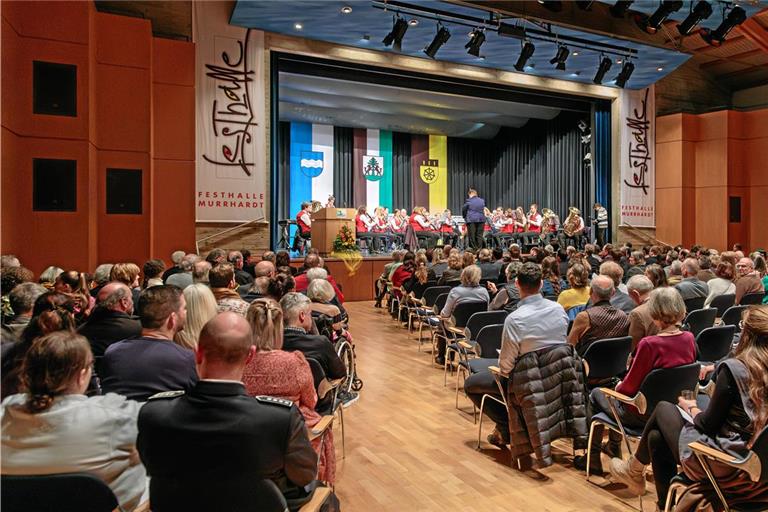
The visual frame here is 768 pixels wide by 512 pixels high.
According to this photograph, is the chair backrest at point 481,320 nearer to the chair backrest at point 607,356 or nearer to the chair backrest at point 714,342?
the chair backrest at point 607,356

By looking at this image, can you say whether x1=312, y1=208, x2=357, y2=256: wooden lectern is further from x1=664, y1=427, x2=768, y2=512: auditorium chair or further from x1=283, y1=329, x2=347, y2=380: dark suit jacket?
x1=664, y1=427, x2=768, y2=512: auditorium chair

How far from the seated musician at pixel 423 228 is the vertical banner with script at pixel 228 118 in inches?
176

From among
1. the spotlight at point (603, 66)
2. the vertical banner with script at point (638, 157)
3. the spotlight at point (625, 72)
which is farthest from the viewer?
the vertical banner with script at point (638, 157)

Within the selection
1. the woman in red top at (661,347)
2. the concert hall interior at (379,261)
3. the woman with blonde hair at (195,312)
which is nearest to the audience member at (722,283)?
the concert hall interior at (379,261)

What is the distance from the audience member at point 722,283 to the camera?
5.38 m

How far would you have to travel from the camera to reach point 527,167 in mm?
17891

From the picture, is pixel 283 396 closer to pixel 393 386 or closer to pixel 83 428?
pixel 83 428

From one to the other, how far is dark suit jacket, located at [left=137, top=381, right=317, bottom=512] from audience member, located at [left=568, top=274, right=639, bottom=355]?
2397 millimetres

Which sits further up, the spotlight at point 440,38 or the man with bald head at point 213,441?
the spotlight at point 440,38

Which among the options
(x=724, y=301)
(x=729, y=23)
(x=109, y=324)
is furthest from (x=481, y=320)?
(x=729, y=23)

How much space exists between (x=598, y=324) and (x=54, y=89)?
727 centimetres

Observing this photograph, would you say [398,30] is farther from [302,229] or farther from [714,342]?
[714,342]

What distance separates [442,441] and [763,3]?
10.2 metres

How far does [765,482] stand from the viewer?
1.95 m
